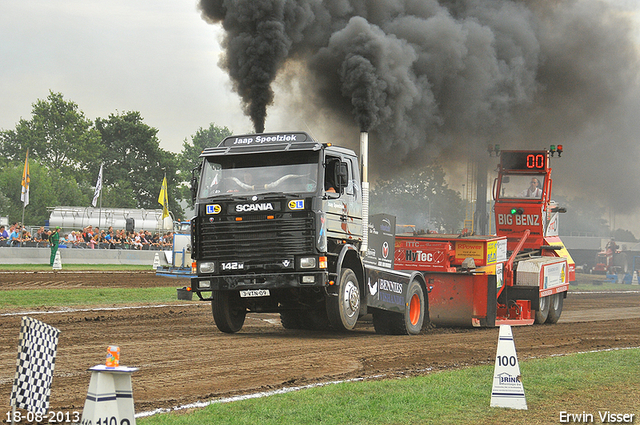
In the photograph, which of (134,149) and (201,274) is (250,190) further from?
(134,149)

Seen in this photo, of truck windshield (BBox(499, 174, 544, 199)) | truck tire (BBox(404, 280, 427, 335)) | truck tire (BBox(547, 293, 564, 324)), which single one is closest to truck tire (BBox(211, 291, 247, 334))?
truck tire (BBox(404, 280, 427, 335))

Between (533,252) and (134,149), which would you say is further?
(134,149)

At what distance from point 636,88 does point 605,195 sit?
244 inches

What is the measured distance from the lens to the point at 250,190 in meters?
11.1

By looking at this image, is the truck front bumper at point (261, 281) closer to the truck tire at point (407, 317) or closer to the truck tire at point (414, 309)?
the truck tire at point (407, 317)

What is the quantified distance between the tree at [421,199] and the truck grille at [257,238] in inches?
253

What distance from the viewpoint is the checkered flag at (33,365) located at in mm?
4617

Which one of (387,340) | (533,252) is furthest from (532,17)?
(387,340)

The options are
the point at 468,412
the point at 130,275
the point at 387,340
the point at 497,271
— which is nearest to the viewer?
→ the point at 468,412

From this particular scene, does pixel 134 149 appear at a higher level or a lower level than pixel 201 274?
higher

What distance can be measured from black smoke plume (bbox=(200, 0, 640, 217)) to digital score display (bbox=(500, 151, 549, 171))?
2.60 metres

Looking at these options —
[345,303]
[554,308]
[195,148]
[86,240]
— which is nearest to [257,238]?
[345,303]

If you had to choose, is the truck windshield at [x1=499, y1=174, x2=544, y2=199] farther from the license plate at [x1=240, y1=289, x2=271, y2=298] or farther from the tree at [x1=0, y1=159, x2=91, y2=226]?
the tree at [x1=0, y1=159, x2=91, y2=226]

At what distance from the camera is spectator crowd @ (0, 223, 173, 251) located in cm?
2984
